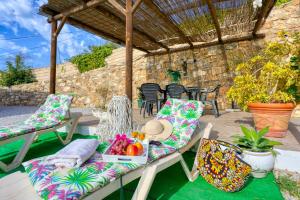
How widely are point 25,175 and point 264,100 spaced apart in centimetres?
351

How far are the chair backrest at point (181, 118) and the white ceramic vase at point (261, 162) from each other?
0.76 m

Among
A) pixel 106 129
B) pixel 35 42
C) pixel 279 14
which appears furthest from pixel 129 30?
pixel 35 42

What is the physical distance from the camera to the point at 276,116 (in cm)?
318

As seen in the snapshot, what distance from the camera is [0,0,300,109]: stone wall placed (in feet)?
21.3

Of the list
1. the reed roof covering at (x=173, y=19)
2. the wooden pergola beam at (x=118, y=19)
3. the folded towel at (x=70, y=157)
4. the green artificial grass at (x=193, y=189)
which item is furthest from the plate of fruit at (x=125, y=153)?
the wooden pergola beam at (x=118, y=19)

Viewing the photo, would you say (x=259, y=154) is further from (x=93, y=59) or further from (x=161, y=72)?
(x=93, y=59)

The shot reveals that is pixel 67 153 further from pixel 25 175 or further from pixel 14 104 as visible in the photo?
pixel 14 104

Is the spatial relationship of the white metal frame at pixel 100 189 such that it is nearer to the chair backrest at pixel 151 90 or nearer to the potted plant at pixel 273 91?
the potted plant at pixel 273 91

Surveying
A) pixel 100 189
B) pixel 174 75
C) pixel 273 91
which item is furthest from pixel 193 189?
pixel 174 75

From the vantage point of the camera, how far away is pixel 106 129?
3338mm

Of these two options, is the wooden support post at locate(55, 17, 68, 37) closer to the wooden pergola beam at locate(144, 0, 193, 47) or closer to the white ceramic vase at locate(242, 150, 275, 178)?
the wooden pergola beam at locate(144, 0, 193, 47)

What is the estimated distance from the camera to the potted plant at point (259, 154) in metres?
2.37

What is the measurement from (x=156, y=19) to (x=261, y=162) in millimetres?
A: 4430

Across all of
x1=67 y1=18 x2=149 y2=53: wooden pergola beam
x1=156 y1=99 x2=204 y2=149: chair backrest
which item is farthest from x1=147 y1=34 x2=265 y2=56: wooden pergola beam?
x1=156 y1=99 x2=204 y2=149: chair backrest
